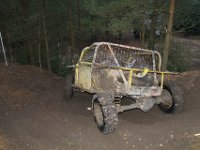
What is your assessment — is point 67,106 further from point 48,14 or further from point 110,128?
point 48,14

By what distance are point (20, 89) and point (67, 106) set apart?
6.69ft

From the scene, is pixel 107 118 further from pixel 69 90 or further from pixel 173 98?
pixel 69 90

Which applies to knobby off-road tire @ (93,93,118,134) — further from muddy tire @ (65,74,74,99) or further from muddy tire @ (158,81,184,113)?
muddy tire @ (65,74,74,99)

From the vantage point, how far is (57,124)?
880 cm

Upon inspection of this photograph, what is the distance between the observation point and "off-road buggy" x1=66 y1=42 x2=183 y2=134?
→ 8.52 m

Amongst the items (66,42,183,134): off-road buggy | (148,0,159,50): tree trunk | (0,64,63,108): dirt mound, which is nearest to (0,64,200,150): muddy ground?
(0,64,63,108): dirt mound

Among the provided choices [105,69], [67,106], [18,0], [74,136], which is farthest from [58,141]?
[18,0]

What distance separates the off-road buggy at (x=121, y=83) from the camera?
27.9 feet

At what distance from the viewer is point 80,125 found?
8.85 metres

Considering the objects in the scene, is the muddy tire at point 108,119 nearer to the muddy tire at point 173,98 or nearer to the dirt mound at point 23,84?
the muddy tire at point 173,98

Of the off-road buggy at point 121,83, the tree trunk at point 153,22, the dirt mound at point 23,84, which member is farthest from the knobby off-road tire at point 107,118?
the tree trunk at point 153,22

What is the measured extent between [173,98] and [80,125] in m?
2.58

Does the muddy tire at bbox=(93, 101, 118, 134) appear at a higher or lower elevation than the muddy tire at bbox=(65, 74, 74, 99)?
higher

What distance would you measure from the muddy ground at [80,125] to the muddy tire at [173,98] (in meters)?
0.17
